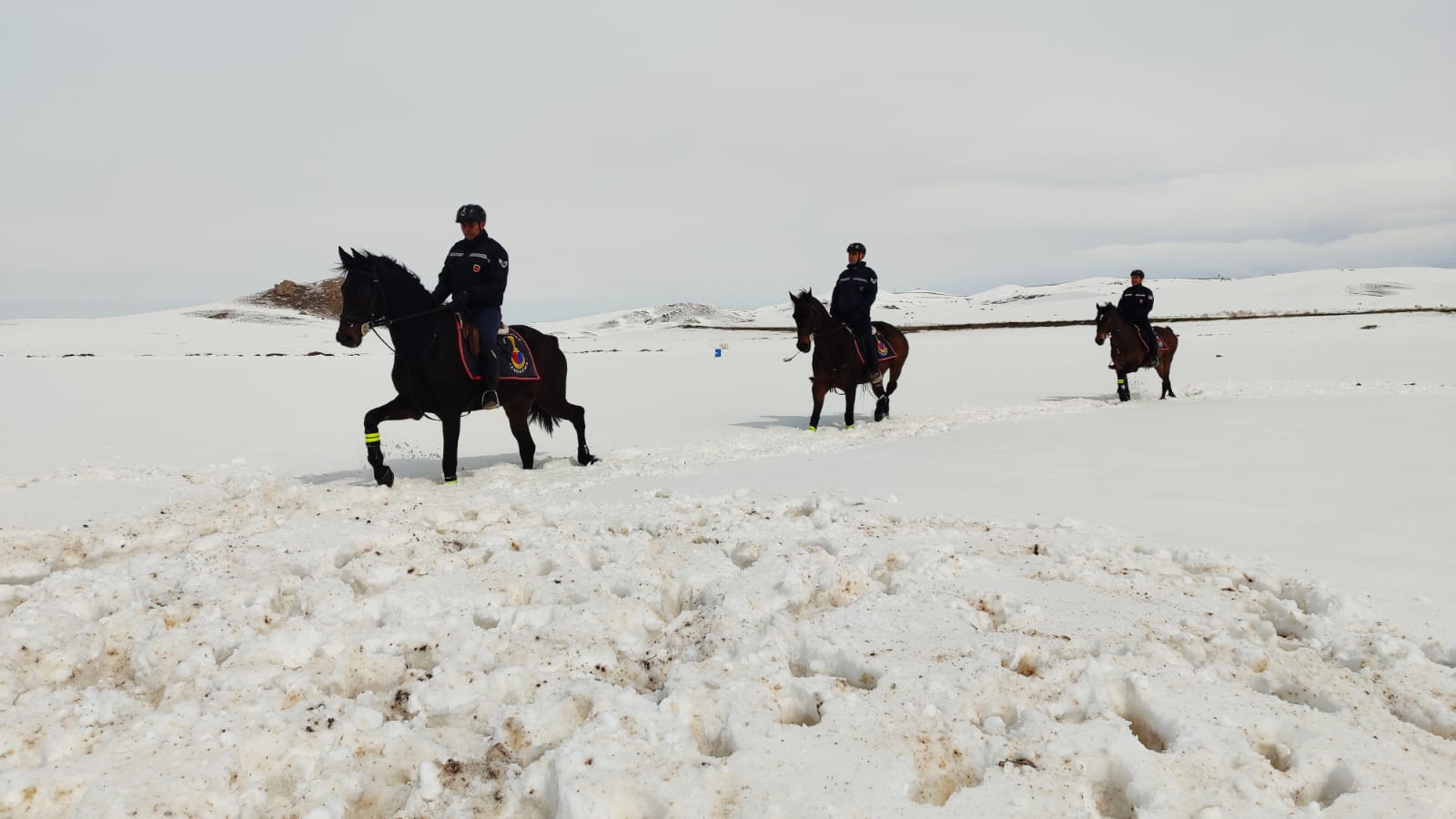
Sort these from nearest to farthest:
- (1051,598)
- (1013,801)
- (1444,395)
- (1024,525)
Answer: (1013,801), (1051,598), (1024,525), (1444,395)

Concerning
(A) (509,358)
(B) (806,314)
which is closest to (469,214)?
(A) (509,358)

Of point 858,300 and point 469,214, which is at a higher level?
point 469,214

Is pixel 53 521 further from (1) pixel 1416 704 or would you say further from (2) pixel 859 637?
(1) pixel 1416 704

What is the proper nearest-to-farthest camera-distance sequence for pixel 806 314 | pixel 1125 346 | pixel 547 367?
pixel 547 367 < pixel 806 314 < pixel 1125 346

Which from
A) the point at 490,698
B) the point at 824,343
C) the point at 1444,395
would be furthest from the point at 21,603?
the point at 1444,395

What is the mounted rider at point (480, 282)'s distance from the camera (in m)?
7.75

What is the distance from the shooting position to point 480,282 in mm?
7797

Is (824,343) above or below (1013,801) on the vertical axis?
above

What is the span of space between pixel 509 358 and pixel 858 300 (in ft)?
19.5

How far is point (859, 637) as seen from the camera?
11.9ft

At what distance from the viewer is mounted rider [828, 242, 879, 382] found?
11969mm

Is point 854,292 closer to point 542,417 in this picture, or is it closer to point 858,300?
point 858,300

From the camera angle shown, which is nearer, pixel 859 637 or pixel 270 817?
pixel 270 817

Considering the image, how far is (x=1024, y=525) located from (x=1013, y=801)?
130 inches
